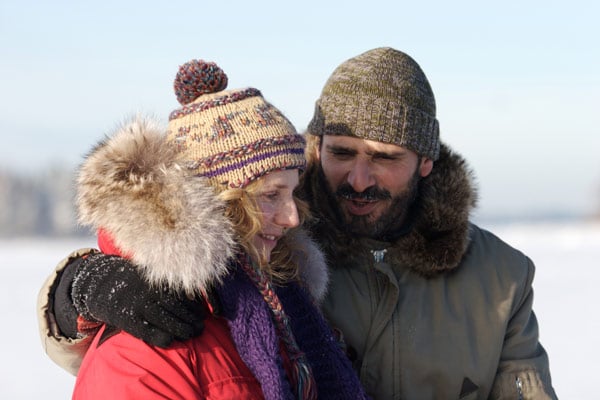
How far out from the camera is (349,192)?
254cm

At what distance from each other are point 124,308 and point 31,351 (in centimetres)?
534

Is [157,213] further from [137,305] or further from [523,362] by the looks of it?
[523,362]

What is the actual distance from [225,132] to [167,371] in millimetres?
580

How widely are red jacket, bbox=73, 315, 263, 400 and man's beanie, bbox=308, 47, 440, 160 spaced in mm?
1023

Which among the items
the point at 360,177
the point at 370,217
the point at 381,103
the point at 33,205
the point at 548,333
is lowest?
the point at 33,205

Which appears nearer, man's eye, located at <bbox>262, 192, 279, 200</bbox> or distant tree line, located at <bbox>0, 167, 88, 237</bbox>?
man's eye, located at <bbox>262, 192, 279, 200</bbox>

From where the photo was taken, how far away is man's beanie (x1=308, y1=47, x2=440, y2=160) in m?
2.52

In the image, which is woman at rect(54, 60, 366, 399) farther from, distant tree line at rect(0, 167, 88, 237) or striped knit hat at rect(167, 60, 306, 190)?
distant tree line at rect(0, 167, 88, 237)

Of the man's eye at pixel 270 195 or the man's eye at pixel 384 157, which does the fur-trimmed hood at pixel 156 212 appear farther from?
the man's eye at pixel 384 157

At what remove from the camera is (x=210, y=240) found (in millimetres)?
1682

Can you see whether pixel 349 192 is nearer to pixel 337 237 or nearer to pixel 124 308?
pixel 337 237

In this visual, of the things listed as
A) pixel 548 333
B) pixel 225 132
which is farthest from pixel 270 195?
pixel 548 333

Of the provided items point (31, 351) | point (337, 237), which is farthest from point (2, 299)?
point (337, 237)

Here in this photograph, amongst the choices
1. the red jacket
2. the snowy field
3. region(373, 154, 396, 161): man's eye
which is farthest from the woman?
the snowy field
